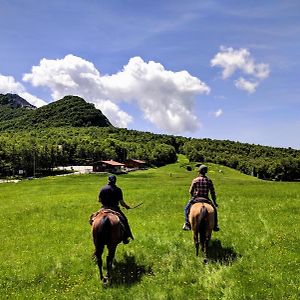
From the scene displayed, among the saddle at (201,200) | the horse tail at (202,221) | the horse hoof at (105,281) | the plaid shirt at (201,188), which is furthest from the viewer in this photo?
the plaid shirt at (201,188)

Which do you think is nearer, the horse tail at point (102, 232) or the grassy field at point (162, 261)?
the grassy field at point (162, 261)

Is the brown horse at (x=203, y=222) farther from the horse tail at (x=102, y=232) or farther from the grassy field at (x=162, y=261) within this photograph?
the horse tail at (x=102, y=232)

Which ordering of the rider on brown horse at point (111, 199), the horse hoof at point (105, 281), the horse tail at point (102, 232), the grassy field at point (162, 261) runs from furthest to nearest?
the rider on brown horse at point (111, 199)
the horse tail at point (102, 232)
the horse hoof at point (105, 281)
the grassy field at point (162, 261)

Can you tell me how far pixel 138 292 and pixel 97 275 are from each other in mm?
2391

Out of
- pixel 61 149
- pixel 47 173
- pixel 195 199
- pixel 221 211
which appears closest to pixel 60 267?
pixel 195 199

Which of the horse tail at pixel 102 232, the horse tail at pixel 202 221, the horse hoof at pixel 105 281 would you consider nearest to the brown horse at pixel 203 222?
the horse tail at pixel 202 221

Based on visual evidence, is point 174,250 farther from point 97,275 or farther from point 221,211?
point 221,211

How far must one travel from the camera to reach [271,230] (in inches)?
826

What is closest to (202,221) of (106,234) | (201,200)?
(201,200)

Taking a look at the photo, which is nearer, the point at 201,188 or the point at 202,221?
the point at 202,221

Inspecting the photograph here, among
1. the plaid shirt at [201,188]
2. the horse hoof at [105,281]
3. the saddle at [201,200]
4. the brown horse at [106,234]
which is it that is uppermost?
the plaid shirt at [201,188]

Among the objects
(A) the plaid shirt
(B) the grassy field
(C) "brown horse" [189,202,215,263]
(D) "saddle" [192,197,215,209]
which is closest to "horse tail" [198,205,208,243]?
(C) "brown horse" [189,202,215,263]

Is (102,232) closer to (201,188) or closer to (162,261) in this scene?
(162,261)

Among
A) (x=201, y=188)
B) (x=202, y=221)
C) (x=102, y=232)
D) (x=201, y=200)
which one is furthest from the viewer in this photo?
(x=201, y=188)
